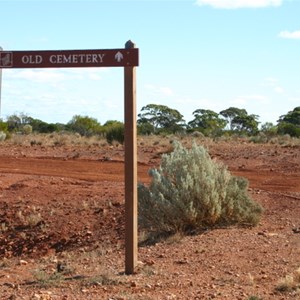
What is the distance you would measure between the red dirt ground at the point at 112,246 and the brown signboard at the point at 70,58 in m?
2.64

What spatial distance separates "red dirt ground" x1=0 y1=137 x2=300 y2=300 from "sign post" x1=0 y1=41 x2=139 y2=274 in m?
0.77

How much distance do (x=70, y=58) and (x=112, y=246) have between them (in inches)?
156

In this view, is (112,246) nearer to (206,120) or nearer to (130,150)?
(130,150)

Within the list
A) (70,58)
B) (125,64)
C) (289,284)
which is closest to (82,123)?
(70,58)

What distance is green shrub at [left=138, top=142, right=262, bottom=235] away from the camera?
11.2 meters

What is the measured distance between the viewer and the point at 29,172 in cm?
1869

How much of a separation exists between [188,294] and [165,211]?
349 cm

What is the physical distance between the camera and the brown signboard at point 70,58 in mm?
8492

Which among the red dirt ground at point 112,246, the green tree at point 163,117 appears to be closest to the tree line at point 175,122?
the green tree at point 163,117

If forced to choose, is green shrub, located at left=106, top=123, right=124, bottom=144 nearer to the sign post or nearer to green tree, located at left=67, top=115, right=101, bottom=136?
green tree, located at left=67, top=115, right=101, bottom=136

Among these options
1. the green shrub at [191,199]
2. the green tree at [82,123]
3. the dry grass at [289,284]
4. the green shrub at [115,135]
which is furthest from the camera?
the green tree at [82,123]

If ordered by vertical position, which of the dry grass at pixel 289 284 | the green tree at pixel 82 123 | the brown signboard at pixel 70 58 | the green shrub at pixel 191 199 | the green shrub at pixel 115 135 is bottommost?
the dry grass at pixel 289 284

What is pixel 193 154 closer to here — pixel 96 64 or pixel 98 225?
pixel 98 225

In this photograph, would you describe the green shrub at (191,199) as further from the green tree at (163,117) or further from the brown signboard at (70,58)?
the green tree at (163,117)
